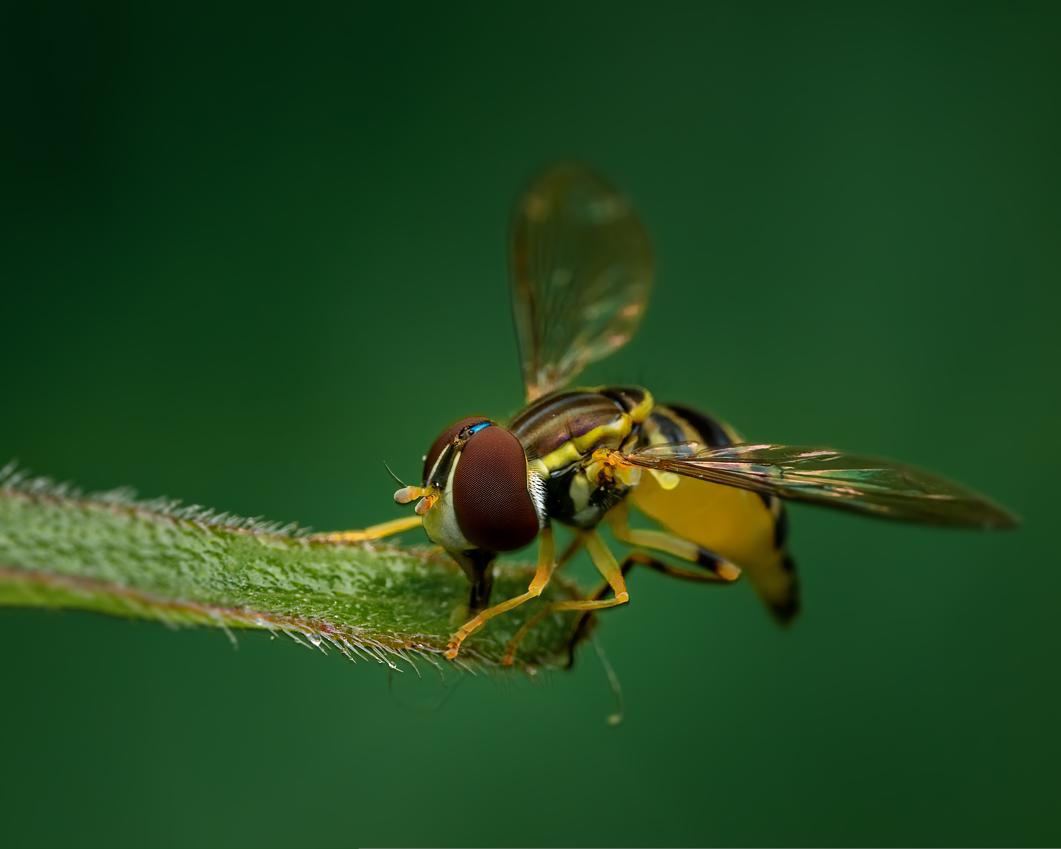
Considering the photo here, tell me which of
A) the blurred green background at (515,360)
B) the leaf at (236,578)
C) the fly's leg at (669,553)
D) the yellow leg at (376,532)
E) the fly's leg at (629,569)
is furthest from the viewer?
the blurred green background at (515,360)

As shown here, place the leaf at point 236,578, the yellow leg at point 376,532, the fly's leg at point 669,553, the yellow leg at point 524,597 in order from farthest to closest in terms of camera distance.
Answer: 1. the fly's leg at point 669,553
2. the yellow leg at point 376,532
3. the yellow leg at point 524,597
4. the leaf at point 236,578

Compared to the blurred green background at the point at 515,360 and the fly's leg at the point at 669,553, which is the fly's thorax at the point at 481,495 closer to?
the fly's leg at the point at 669,553

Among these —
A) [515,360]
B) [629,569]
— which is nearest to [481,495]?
[629,569]

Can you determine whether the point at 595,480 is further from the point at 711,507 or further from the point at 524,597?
the point at 711,507

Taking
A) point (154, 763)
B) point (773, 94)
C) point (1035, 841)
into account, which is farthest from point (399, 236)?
point (1035, 841)

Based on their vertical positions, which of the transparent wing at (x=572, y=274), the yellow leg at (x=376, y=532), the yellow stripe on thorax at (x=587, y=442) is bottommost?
the yellow leg at (x=376, y=532)

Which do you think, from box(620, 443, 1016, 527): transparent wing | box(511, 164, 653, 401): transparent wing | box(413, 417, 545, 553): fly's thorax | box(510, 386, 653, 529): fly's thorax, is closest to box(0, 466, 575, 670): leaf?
box(413, 417, 545, 553): fly's thorax

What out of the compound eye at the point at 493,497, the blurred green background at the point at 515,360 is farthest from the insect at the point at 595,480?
the blurred green background at the point at 515,360

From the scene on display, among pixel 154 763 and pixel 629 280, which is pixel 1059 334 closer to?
pixel 629 280
